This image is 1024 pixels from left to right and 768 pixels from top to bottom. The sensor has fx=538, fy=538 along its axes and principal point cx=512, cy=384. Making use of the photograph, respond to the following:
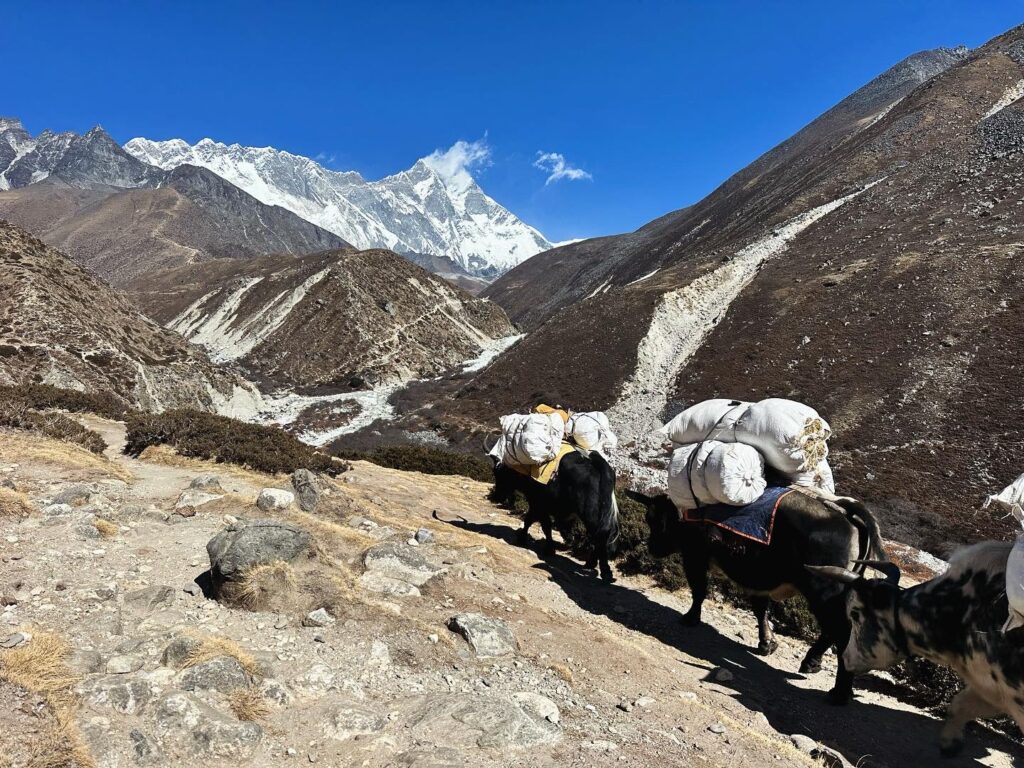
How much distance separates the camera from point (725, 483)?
6.50 metres

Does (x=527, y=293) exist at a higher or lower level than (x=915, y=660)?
higher

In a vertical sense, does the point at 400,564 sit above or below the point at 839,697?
above

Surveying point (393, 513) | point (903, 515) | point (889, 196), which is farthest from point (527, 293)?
point (393, 513)

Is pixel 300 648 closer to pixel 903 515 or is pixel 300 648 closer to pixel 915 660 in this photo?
pixel 915 660

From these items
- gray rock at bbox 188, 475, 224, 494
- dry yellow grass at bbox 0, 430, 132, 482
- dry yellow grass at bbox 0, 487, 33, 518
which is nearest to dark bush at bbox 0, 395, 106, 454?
dry yellow grass at bbox 0, 430, 132, 482

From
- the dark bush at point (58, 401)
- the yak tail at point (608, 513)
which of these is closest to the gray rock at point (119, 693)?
the yak tail at point (608, 513)

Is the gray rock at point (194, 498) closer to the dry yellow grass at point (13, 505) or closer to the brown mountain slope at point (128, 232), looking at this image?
the dry yellow grass at point (13, 505)

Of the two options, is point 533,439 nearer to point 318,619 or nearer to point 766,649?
point 766,649

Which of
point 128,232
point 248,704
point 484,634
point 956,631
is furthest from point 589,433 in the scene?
point 128,232

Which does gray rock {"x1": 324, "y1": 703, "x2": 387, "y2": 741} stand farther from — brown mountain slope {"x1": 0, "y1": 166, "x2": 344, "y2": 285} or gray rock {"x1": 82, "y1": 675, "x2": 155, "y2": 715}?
brown mountain slope {"x1": 0, "y1": 166, "x2": 344, "y2": 285}

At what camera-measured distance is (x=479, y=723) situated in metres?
3.82

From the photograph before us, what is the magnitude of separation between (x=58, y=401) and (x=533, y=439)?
14738mm

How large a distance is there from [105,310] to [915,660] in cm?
3969

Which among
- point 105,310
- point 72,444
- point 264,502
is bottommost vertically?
point 264,502
